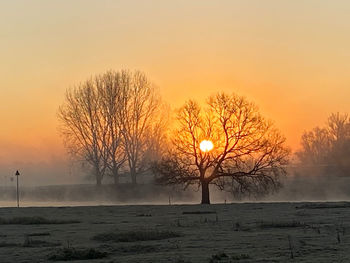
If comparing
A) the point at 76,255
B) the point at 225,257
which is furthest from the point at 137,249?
the point at 225,257

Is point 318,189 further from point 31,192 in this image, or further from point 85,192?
point 31,192

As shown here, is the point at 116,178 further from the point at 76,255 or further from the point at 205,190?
the point at 76,255

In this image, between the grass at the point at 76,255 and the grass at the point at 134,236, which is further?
the grass at the point at 134,236

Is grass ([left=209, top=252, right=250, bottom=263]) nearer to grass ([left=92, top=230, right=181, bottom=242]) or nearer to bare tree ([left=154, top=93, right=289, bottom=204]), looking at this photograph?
grass ([left=92, top=230, right=181, bottom=242])

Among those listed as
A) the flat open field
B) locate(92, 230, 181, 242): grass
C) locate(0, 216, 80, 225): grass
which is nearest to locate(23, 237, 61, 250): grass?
the flat open field

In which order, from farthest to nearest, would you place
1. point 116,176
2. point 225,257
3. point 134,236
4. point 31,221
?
point 116,176
point 31,221
point 134,236
point 225,257

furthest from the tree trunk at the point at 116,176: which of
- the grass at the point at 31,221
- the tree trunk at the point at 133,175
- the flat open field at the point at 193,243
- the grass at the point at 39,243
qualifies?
the grass at the point at 39,243

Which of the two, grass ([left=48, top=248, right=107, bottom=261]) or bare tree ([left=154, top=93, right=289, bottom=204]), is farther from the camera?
bare tree ([left=154, top=93, right=289, bottom=204])

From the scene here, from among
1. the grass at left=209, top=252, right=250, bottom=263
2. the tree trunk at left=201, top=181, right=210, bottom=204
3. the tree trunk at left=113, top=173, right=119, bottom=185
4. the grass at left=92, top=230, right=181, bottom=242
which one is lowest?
the grass at left=209, top=252, right=250, bottom=263

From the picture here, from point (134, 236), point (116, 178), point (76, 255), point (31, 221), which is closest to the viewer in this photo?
point (76, 255)

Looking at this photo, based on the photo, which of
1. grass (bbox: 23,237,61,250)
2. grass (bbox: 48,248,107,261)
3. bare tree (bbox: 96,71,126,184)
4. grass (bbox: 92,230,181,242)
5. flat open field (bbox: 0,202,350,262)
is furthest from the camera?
bare tree (bbox: 96,71,126,184)

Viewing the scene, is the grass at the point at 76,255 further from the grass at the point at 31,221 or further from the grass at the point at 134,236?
the grass at the point at 31,221

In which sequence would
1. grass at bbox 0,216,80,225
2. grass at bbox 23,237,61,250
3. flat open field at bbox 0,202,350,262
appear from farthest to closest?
grass at bbox 0,216,80,225
grass at bbox 23,237,61,250
flat open field at bbox 0,202,350,262

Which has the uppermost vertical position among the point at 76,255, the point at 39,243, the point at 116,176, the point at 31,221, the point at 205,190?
the point at 116,176
